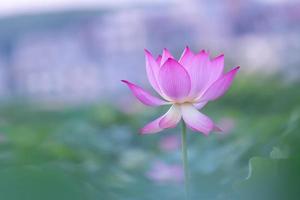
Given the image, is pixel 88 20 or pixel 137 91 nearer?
pixel 137 91

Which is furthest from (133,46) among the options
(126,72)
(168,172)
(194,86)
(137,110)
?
(194,86)

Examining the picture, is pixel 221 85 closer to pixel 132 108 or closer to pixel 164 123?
pixel 164 123

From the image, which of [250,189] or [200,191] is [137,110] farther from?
[250,189]

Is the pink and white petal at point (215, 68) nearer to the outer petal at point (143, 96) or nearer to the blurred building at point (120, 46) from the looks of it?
the outer petal at point (143, 96)

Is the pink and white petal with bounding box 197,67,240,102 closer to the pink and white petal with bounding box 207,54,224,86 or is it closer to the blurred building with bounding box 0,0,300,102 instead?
the pink and white petal with bounding box 207,54,224,86

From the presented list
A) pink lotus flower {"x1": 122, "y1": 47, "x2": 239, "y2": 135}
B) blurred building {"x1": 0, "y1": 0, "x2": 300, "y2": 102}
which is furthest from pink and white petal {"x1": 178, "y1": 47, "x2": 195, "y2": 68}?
blurred building {"x1": 0, "y1": 0, "x2": 300, "y2": 102}

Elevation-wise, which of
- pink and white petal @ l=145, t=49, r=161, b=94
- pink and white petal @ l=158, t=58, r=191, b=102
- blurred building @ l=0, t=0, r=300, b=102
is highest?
blurred building @ l=0, t=0, r=300, b=102
